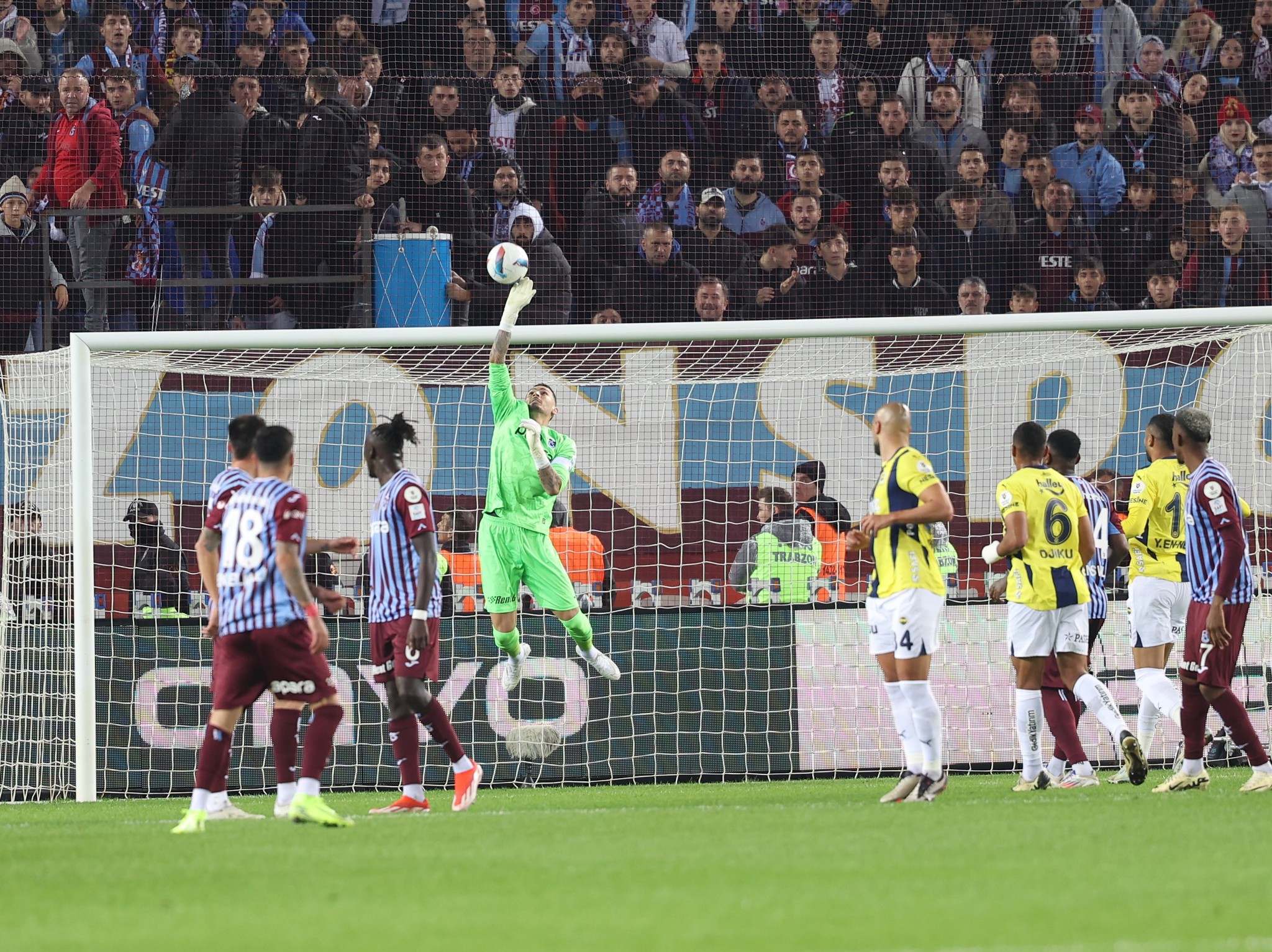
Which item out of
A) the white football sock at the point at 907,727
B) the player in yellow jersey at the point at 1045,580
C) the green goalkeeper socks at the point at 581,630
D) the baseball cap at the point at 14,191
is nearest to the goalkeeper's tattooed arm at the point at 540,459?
the green goalkeeper socks at the point at 581,630

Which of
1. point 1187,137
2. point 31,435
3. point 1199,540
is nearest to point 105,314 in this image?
point 31,435

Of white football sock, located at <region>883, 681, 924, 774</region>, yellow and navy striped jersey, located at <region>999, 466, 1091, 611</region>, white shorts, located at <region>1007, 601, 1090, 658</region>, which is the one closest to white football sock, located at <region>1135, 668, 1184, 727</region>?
white shorts, located at <region>1007, 601, 1090, 658</region>

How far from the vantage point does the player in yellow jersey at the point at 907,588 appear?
8.42 meters

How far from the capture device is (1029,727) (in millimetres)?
9703

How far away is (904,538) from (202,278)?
8.09m

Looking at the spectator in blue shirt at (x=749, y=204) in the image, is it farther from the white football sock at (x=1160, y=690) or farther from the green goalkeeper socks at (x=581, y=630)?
the white football sock at (x=1160, y=690)

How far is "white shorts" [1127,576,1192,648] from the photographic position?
Result: 1027 cm

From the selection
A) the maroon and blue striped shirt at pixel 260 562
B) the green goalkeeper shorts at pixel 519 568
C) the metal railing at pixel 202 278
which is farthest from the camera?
the metal railing at pixel 202 278

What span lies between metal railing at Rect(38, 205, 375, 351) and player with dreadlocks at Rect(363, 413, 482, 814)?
5.51 meters

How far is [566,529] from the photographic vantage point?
13062 mm

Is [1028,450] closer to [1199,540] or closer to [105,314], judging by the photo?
[1199,540]

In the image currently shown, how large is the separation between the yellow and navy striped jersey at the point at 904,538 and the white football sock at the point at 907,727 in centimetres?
51

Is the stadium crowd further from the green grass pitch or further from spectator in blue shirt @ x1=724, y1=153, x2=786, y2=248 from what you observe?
the green grass pitch

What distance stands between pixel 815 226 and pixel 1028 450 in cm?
624
